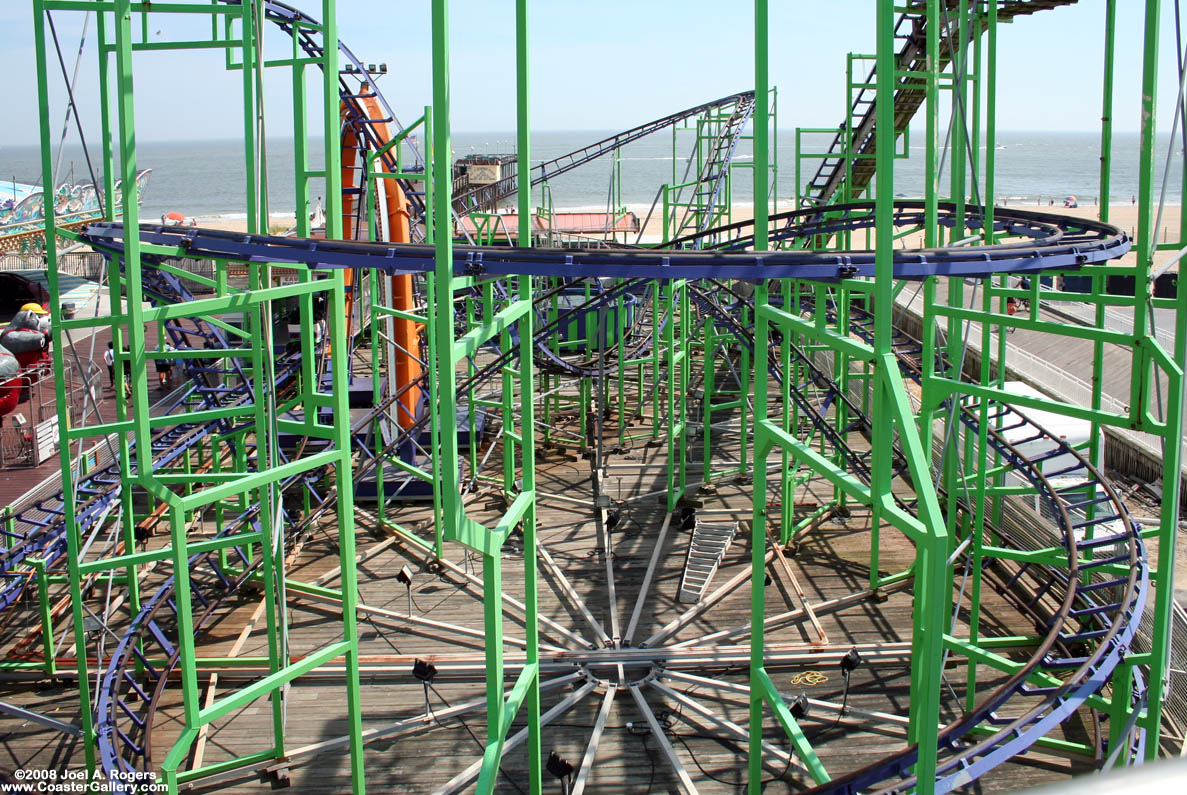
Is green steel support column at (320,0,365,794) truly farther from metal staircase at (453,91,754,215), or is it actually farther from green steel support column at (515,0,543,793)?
metal staircase at (453,91,754,215)

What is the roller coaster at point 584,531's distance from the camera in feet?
24.3

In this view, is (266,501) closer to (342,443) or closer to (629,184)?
(342,443)

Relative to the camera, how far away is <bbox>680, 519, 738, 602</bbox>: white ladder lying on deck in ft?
43.8

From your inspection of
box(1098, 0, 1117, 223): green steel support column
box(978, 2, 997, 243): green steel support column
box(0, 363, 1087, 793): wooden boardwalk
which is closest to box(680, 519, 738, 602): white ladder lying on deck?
box(0, 363, 1087, 793): wooden boardwalk

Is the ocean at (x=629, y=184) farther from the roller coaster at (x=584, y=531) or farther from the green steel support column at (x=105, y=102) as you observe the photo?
the green steel support column at (x=105, y=102)

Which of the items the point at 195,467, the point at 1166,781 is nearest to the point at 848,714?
the point at 1166,781

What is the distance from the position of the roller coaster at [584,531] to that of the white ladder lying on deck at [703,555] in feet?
0.92

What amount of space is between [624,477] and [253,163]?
34.1 ft

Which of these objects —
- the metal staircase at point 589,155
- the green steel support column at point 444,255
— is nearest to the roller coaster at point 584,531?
the green steel support column at point 444,255

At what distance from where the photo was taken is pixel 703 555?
14.2m

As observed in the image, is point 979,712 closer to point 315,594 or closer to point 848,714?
point 848,714

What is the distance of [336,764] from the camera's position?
995 centimetres

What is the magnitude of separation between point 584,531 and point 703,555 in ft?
7.20

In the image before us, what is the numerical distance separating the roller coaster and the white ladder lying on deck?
28 centimetres
